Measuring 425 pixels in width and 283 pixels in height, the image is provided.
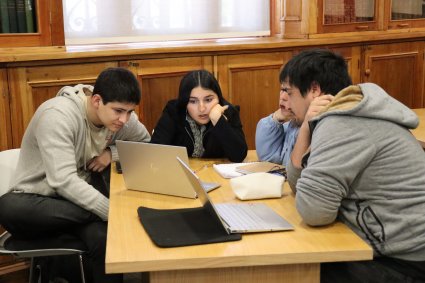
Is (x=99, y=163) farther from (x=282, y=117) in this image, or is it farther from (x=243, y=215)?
(x=243, y=215)

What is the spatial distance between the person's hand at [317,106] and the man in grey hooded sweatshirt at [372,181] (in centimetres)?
13

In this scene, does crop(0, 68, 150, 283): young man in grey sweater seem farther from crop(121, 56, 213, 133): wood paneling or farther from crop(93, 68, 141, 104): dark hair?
crop(121, 56, 213, 133): wood paneling

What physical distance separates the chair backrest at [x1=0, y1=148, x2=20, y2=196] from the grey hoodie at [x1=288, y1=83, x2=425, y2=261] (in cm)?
129

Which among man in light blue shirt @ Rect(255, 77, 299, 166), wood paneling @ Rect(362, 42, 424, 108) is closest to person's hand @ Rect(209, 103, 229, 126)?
man in light blue shirt @ Rect(255, 77, 299, 166)

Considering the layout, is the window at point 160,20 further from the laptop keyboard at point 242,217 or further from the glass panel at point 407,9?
the laptop keyboard at point 242,217

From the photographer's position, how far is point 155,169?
193 cm

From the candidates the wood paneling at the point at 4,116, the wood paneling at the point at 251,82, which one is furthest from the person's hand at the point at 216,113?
the wood paneling at the point at 4,116

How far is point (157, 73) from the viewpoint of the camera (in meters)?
3.17

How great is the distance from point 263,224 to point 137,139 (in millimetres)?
1225

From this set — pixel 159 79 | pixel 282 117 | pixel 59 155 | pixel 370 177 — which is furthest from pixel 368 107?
pixel 159 79

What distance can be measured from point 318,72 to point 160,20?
193 cm

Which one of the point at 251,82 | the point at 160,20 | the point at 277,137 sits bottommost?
the point at 277,137

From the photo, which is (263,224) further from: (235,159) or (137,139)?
(137,139)

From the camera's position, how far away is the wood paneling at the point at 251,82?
3318 mm
